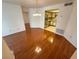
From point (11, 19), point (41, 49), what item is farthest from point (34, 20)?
point (41, 49)

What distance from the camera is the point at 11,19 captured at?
6.71 m

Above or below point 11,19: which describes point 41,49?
below

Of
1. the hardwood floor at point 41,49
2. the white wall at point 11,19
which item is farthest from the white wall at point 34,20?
the hardwood floor at point 41,49

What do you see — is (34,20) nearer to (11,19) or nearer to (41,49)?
(11,19)

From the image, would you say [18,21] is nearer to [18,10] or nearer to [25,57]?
[18,10]

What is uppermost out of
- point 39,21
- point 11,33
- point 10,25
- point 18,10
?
point 18,10

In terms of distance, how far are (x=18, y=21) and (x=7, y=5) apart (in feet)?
5.65

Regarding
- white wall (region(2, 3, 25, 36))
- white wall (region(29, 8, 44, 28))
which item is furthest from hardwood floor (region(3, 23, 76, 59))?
white wall (region(29, 8, 44, 28))

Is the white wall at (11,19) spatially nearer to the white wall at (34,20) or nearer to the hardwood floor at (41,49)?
the hardwood floor at (41,49)

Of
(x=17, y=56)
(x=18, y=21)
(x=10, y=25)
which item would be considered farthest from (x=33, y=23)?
(x=17, y=56)

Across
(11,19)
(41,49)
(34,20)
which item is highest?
(34,20)

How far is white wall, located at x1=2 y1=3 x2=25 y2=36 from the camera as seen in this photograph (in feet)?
19.8

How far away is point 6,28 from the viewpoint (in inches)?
241

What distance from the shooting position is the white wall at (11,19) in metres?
6.03
